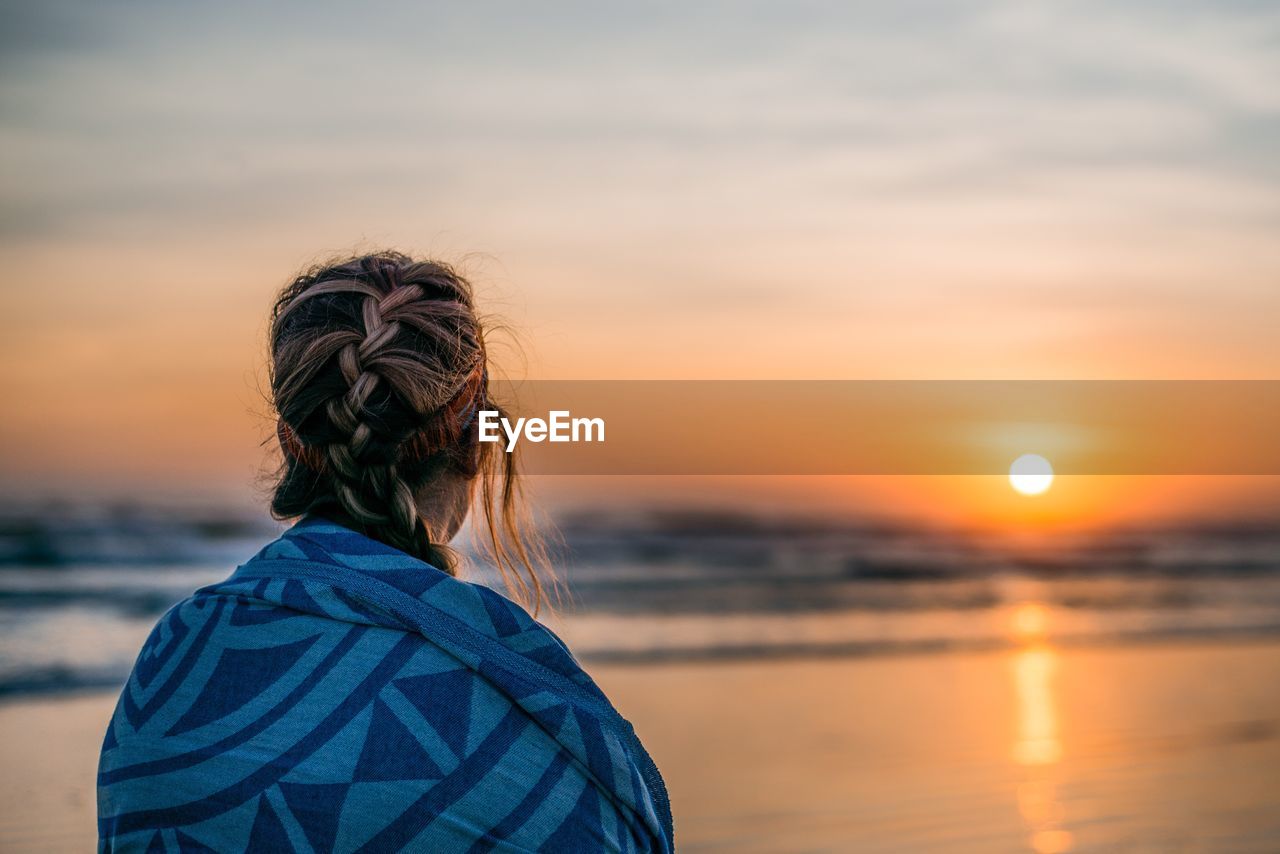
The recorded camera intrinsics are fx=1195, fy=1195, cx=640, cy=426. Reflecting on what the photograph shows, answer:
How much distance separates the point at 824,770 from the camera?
18.0ft

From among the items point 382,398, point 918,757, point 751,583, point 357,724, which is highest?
point 751,583

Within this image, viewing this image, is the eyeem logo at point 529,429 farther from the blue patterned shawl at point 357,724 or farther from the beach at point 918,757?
the beach at point 918,757

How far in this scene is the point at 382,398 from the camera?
1.64 metres

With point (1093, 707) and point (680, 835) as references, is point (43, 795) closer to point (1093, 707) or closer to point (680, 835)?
point (680, 835)

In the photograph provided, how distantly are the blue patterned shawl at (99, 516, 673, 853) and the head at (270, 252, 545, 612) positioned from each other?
0.09m

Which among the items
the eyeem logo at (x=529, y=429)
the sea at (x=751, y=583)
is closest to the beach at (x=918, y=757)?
the sea at (x=751, y=583)

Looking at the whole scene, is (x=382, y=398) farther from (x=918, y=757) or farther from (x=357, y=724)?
(x=918, y=757)

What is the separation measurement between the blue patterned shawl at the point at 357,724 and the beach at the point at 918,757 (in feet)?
10.6

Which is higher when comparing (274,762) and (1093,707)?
(1093,707)

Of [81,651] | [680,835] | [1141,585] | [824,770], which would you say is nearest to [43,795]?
[680,835]

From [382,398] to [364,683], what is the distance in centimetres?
39

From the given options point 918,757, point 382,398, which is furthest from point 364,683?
point 918,757

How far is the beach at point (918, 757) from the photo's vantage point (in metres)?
4.80

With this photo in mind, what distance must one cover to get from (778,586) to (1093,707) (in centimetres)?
633
